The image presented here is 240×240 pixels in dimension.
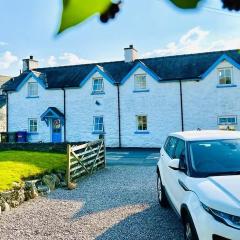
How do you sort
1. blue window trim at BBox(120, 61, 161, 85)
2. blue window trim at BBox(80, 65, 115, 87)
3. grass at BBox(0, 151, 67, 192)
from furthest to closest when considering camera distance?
blue window trim at BBox(80, 65, 115, 87) → blue window trim at BBox(120, 61, 161, 85) → grass at BBox(0, 151, 67, 192)

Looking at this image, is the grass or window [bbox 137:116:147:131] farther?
window [bbox 137:116:147:131]

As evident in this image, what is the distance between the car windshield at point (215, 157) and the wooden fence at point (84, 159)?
257 inches

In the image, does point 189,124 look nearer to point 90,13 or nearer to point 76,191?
point 76,191

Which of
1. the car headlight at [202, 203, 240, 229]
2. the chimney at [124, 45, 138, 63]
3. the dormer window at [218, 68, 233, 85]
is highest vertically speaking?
the chimney at [124, 45, 138, 63]

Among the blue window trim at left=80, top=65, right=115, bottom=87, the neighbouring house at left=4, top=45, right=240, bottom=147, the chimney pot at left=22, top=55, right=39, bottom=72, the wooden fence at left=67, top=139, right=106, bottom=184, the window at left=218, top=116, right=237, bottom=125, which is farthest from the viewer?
the chimney pot at left=22, top=55, right=39, bottom=72

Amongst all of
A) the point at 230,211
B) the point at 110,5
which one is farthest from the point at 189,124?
the point at 110,5

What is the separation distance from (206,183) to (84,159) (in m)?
9.42

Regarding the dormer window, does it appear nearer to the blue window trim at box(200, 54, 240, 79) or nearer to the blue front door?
the blue window trim at box(200, 54, 240, 79)

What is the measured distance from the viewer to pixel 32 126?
96.0 feet

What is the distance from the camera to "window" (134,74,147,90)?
85.7 feet

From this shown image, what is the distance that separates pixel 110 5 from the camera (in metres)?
0.53

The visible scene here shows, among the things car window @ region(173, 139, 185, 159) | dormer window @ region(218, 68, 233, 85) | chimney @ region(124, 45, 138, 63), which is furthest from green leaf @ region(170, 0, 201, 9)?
chimney @ region(124, 45, 138, 63)

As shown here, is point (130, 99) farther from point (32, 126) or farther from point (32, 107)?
point (32, 126)

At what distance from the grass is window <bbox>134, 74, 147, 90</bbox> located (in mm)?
11370
